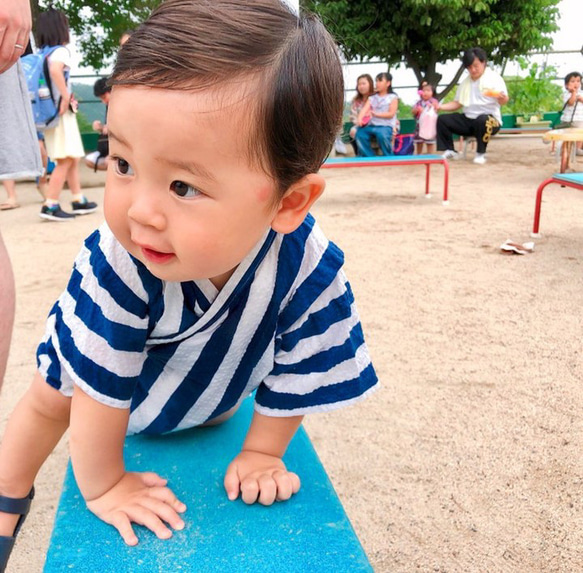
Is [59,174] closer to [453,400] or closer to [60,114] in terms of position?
[60,114]

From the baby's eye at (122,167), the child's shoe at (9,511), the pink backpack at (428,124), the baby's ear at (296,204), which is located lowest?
the child's shoe at (9,511)

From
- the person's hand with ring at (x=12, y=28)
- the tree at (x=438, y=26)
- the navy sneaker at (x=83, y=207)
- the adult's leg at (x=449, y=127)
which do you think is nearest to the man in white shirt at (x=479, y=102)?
the adult's leg at (x=449, y=127)

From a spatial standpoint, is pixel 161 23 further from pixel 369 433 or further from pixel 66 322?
pixel 369 433

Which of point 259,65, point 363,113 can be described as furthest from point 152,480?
point 363,113

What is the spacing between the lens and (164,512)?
106 cm

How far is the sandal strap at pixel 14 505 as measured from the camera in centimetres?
119

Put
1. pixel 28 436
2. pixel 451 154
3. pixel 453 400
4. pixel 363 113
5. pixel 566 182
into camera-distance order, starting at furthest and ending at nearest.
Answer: pixel 363 113, pixel 451 154, pixel 566 182, pixel 453 400, pixel 28 436

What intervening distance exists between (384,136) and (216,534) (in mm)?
7581

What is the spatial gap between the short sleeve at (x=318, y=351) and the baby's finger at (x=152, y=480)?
219mm

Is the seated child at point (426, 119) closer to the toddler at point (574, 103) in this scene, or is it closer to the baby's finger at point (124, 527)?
the toddler at point (574, 103)

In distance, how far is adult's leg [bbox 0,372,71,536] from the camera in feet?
3.78

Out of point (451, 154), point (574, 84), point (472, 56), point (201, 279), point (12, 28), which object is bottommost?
point (451, 154)

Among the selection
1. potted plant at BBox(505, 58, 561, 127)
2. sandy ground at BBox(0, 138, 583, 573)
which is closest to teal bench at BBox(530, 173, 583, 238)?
sandy ground at BBox(0, 138, 583, 573)

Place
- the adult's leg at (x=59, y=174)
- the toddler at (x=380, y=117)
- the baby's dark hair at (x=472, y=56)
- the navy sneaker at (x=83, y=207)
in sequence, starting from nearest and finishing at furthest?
the adult's leg at (x=59, y=174) → the navy sneaker at (x=83, y=207) → the baby's dark hair at (x=472, y=56) → the toddler at (x=380, y=117)
